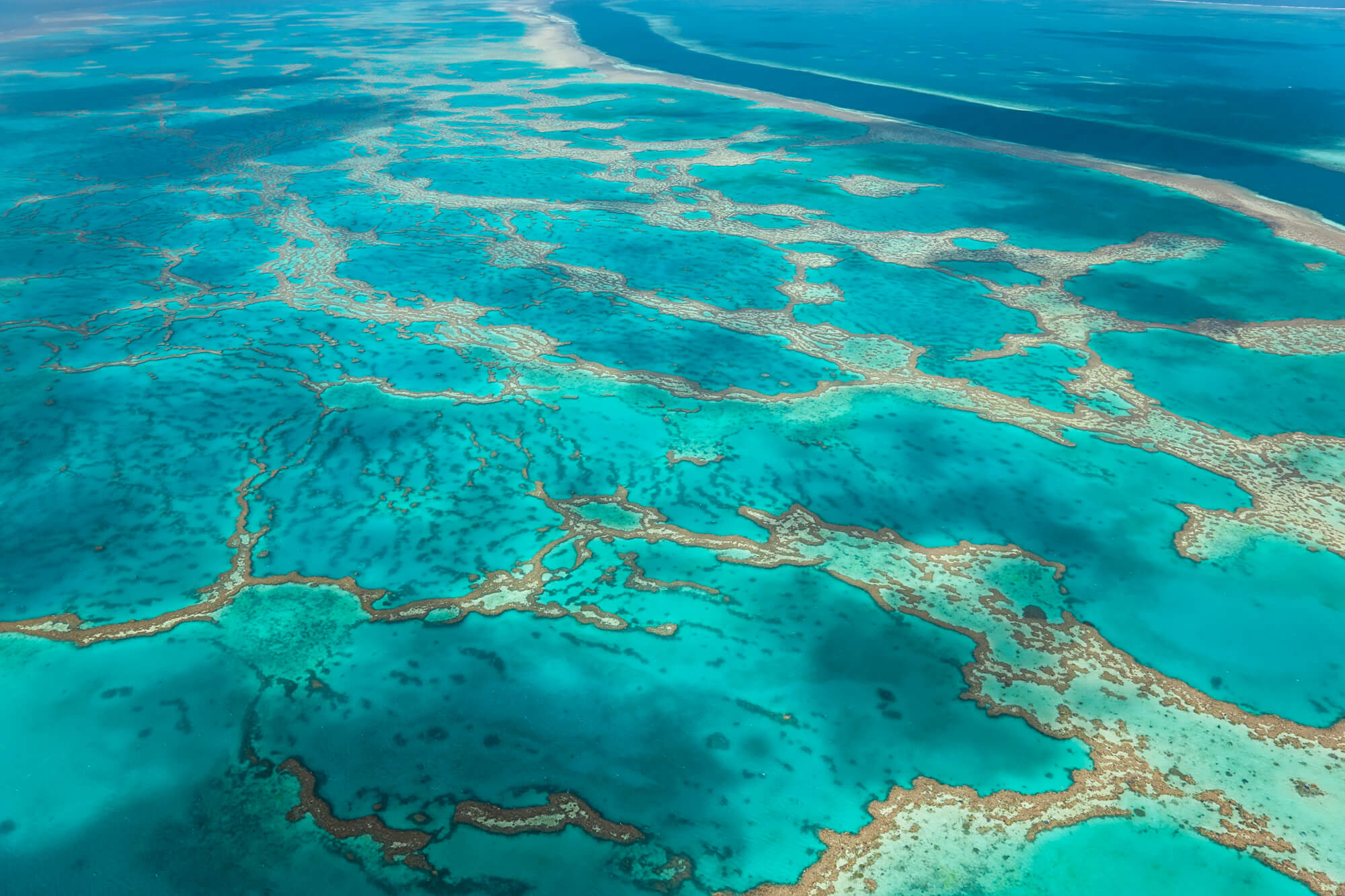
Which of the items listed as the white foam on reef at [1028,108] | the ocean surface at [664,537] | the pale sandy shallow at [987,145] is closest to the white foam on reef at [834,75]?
the white foam on reef at [1028,108]

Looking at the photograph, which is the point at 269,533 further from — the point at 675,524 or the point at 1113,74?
the point at 1113,74

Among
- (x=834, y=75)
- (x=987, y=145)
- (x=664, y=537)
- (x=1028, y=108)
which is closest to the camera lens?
(x=664, y=537)

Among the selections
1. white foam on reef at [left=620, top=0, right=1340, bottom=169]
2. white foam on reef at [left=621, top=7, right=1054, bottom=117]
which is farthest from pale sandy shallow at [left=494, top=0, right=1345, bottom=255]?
white foam on reef at [left=621, top=7, right=1054, bottom=117]

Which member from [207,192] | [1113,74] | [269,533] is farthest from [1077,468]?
[1113,74]

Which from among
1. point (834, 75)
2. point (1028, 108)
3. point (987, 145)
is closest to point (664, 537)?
point (987, 145)

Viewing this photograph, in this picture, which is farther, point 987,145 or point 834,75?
point 834,75

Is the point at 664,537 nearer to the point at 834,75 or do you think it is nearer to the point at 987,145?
the point at 987,145
